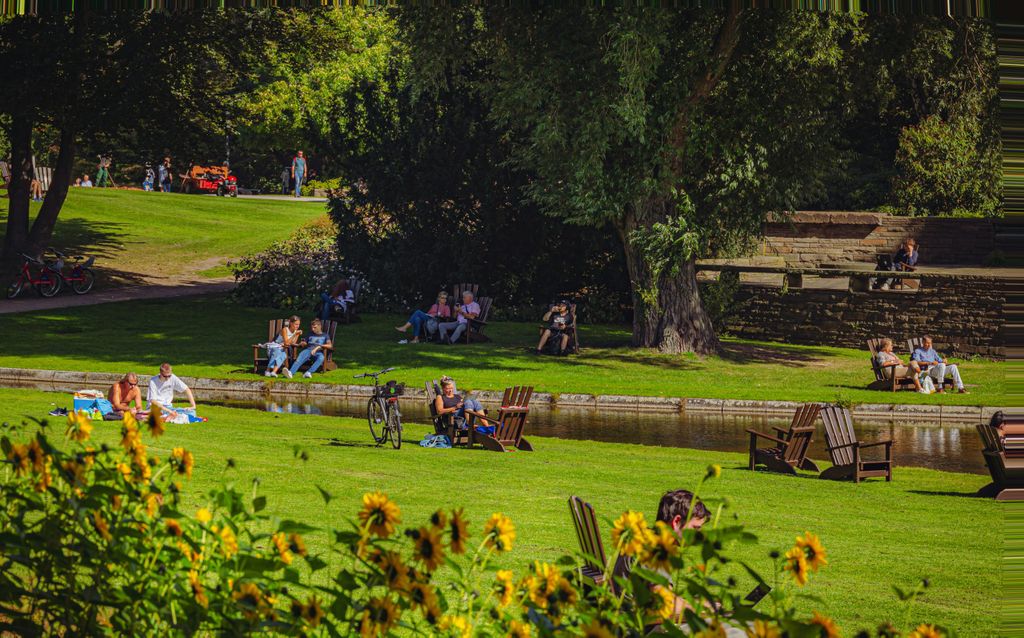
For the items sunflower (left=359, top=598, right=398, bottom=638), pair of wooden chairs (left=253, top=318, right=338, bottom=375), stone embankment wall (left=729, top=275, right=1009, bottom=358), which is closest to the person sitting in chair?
stone embankment wall (left=729, top=275, right=1009, bottom=358)

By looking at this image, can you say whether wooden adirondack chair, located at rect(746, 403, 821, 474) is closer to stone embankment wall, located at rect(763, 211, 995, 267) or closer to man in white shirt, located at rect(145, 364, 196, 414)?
man in white shirt, located at rect(145, 364, 196, 414)

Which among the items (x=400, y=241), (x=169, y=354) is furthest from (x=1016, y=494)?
(x=400, y=241)

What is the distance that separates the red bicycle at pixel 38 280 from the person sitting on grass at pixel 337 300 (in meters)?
6.50

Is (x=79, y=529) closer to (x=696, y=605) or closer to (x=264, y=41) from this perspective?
(x=696, y=605)

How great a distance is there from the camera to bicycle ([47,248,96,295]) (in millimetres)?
20391

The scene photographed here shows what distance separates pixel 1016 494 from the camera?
9148 mm

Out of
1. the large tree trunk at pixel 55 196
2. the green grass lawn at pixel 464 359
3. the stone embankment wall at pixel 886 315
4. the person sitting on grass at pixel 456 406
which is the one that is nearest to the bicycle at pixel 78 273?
the large tree trunk at pixel 55 196

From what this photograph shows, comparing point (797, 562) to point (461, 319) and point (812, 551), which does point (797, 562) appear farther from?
point (461, 319)

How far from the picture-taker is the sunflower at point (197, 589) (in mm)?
4137

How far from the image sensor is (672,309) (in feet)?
76.8

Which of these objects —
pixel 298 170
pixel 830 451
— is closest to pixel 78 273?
pixel 298 170

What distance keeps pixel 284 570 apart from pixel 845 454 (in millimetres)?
10294

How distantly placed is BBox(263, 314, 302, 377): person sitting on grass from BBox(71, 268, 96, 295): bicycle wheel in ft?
11.6

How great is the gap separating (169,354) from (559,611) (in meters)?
17.7
